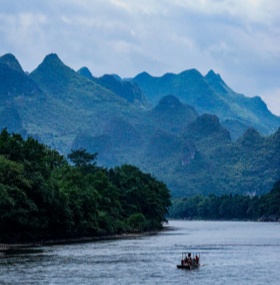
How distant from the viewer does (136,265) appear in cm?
9619

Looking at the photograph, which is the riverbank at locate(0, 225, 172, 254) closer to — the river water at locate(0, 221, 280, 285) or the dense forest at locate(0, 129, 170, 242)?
the dense forest at locate(0, 129, 170, 242)

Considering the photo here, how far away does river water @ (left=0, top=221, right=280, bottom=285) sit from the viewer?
81062 millimetres

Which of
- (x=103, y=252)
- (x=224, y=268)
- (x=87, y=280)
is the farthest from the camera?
(x=103, y=252)

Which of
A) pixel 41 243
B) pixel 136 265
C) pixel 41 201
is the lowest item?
pixel 136 265

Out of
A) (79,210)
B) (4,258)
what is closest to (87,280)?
(4,258)

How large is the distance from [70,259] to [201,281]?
2494 centimetres

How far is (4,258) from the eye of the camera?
10075 centimetres

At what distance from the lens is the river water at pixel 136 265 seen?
81.1 m

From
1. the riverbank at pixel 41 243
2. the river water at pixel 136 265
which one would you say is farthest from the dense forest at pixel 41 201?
the river water at pixel 136 265

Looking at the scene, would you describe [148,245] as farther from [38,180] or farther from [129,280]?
[129,280]

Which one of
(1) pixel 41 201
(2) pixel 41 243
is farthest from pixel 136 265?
(1) pixel 41 201

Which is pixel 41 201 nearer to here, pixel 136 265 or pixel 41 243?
pixel 41 243

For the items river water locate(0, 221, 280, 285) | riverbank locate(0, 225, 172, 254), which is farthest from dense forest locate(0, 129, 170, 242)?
river water locate(0, 221, 280, 285)

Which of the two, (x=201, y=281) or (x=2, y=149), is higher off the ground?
(x=2, y=149)
